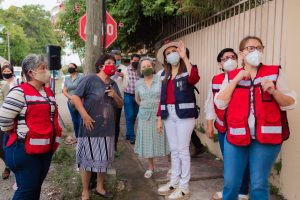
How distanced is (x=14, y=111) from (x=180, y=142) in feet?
6.63

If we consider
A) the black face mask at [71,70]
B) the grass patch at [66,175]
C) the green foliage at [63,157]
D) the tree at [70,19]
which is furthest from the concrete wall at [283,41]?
the tree at [70,19]

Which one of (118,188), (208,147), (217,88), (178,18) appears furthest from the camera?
(178,18)

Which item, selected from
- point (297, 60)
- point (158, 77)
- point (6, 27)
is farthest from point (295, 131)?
point (6, 27)

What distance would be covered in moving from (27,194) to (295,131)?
2.96 m

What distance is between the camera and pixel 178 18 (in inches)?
326

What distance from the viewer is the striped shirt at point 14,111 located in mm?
3225

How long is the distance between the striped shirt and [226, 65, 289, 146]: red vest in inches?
77.9

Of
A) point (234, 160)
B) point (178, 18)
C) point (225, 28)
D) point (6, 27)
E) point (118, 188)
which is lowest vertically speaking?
point (118, 188)

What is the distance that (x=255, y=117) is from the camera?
2.99m

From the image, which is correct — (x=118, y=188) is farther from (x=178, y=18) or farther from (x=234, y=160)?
(x=178, y=18)

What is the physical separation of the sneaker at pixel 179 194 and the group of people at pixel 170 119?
0.04ft

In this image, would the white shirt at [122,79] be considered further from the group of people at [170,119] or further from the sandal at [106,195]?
the sandal at [106,195]

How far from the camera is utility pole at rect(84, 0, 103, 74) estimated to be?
5.21m

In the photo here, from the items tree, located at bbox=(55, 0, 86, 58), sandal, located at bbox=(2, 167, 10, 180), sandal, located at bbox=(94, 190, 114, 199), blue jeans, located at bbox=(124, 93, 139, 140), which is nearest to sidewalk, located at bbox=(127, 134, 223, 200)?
sandal, located at bbox=(94, 190, 114, 199)
